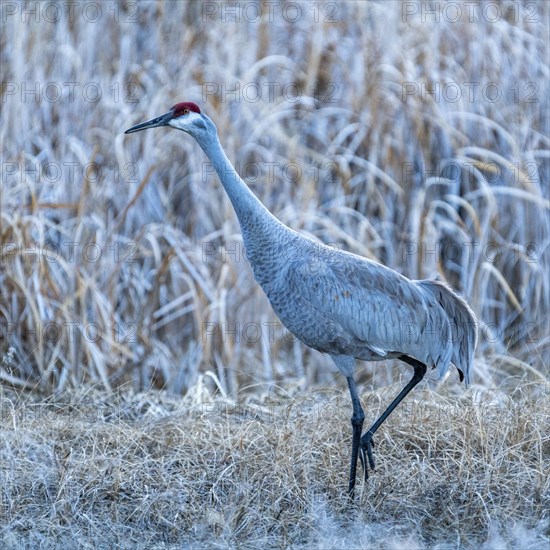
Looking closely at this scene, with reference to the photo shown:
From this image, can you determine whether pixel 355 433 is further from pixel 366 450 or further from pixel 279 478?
pixel 279 478

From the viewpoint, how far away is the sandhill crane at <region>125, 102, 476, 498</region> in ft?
11.8

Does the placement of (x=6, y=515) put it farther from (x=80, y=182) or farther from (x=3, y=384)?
(x=80, y=182)

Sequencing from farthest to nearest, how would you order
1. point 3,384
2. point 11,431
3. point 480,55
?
point 480,55
point 3,384
point 11,431

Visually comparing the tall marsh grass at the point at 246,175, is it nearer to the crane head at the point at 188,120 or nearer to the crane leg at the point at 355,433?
the crane leg at the point at 355,433

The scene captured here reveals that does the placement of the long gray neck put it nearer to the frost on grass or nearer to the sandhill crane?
the sandhill crane

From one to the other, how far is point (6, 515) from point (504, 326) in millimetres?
2965

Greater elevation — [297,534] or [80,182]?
[80,182]

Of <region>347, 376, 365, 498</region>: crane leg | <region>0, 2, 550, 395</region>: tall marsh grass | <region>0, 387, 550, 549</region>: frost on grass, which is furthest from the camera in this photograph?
<region>0, 2, 550, 395</region>: tall marsh grass

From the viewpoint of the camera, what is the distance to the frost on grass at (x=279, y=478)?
10.5 ft

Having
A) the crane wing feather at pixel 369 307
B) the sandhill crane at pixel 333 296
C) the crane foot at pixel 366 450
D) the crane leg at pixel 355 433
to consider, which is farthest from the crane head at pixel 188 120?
the crane foot at pixel 366 450

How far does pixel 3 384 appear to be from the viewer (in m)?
4.67

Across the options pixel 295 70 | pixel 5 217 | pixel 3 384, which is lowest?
pixel 3 384

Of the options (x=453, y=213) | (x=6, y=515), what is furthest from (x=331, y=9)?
(x=6, y=515)

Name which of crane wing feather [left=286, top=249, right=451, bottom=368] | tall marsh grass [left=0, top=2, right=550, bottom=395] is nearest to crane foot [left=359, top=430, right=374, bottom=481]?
crane wing feather [left=286, top=249, right=451, bottom=368]
